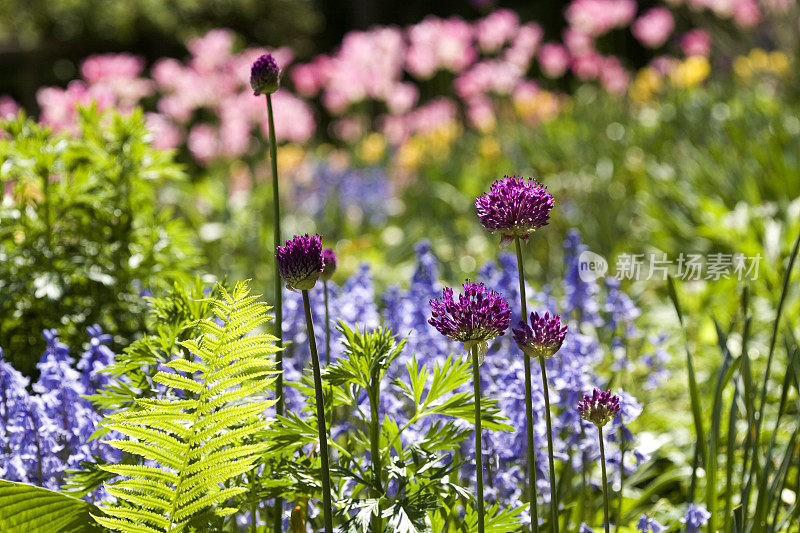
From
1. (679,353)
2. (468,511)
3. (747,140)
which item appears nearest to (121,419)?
(468,511)

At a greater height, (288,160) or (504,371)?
(288,160)

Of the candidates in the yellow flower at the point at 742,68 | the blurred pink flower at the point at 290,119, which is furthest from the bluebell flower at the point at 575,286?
the yellow flower at the point at 742,68

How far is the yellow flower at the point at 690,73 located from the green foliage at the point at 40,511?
7.73 m

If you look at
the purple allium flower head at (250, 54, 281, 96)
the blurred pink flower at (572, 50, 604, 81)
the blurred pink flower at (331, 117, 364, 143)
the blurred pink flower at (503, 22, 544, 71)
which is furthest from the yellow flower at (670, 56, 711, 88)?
the purple allium flower head at (250, 54, 281, 96)

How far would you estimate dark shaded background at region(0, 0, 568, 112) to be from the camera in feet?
39.0

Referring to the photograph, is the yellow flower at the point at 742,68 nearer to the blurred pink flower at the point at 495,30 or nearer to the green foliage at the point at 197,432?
the blurred pink flower at the point at 495,30

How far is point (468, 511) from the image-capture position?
152 centimetres

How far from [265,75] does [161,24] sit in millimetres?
12304

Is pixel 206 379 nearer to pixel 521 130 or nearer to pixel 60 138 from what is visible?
pixel 60 138

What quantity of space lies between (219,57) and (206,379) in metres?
5.55

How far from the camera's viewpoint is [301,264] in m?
1.25

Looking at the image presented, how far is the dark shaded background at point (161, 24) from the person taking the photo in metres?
11.9

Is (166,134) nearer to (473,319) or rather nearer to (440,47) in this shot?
(440,47)

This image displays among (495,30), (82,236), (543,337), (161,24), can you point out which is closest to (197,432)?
(543,337)
